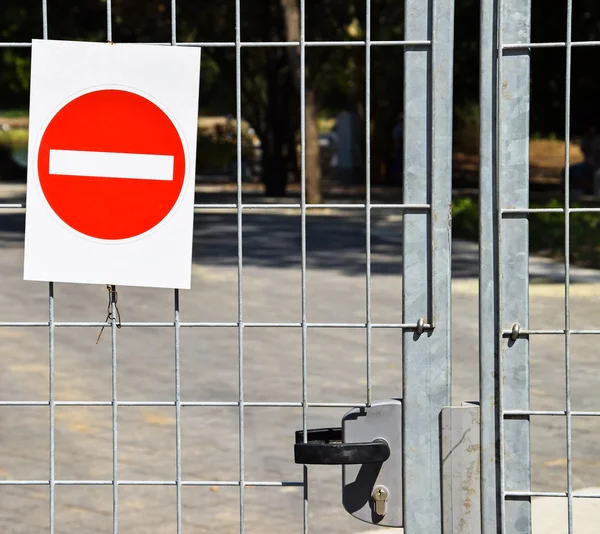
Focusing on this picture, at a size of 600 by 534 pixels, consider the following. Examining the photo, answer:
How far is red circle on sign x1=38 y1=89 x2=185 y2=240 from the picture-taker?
8.84 feet

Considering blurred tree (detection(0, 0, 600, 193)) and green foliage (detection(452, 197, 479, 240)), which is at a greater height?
blurred tree (detection(0, 0, 600, 193))

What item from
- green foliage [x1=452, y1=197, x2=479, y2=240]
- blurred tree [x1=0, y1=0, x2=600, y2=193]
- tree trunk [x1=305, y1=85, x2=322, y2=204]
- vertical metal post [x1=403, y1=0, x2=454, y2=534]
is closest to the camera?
vertical metal post [x1=403, y1=0, x2=454, y2=534]

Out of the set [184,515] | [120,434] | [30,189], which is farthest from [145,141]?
[120,434]

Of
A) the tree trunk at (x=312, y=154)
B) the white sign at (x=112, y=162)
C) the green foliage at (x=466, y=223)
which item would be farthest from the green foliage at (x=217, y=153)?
the white sign at (x=112, y=162)

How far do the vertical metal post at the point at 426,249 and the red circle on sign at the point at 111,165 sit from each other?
521 millimetres

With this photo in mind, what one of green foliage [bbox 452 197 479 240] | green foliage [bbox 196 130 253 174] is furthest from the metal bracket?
green foliage [bbox 196 130 253 174]

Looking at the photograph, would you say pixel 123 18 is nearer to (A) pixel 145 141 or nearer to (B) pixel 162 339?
(B) pixel 162 339

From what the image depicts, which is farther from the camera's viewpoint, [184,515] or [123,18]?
[123,18]

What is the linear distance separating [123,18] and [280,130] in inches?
180

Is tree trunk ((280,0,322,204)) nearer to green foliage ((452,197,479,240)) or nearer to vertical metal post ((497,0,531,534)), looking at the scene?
green foliage ((452,197,479,240))

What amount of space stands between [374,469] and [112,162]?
0.89 m

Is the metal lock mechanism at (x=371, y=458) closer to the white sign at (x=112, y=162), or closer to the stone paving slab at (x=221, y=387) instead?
the white sign at (x=112, y=162)

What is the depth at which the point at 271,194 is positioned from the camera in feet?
95.3

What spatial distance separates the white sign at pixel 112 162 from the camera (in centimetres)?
269
